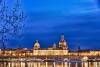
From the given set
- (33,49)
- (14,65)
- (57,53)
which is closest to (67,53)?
(57,53)

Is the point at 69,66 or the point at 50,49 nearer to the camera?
the point at 69,66

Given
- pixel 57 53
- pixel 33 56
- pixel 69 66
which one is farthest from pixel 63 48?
pixel 69 66

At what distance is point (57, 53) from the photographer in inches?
3696

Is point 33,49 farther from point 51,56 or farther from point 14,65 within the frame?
point 14,65

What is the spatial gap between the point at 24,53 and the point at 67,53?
973 centimetres

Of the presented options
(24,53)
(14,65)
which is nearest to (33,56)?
(24,53)

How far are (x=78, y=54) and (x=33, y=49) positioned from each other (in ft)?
40.6

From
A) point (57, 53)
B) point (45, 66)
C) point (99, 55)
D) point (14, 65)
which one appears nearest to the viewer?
point (14, 65)

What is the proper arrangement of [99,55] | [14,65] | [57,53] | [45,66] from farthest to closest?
1. [57,53]
2. [99,55]
3. [45,66]
4. [14,65]

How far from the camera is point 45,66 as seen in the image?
78.3 metres

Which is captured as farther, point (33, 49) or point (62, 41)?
point (33, 49)

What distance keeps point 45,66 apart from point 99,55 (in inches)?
552

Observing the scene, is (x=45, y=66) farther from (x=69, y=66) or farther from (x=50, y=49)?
(x=50, y=49)

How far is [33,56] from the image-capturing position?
89.8m
